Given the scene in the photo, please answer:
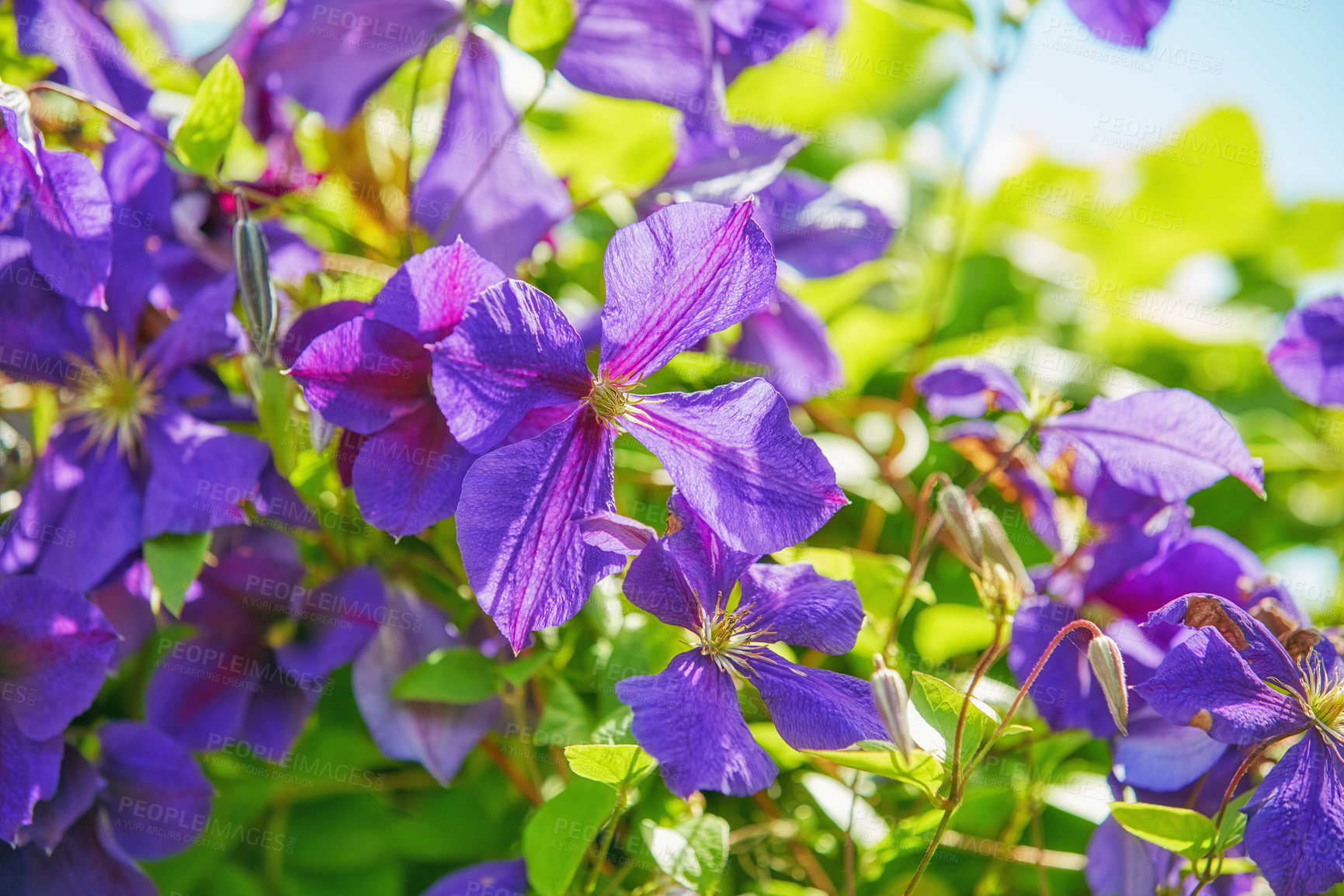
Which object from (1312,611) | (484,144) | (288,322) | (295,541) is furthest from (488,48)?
(1312,611)

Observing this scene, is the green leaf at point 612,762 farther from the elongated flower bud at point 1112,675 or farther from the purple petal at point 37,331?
the purple petal at point 37,331

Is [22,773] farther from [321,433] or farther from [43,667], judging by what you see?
[321,433]

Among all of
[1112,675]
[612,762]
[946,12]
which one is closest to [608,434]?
[612,762]

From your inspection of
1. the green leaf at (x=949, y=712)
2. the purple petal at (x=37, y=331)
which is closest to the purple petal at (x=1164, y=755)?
the green leaf at (x=949, y=712)

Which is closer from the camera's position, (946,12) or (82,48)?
(82,48)

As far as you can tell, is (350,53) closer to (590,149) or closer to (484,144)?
(484,144)

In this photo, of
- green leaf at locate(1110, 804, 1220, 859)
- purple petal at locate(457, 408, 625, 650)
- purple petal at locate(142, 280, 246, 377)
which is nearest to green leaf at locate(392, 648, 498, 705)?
purple petal at locate(457, 408, 625, 650)
